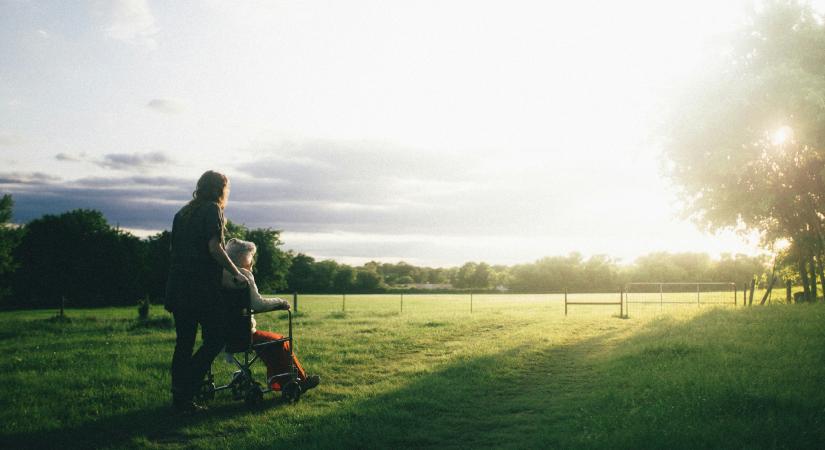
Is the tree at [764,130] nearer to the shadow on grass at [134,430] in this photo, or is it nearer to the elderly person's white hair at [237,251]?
the elderly person's white hair at [237,251]

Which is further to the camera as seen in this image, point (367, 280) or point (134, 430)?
point (367, 280)

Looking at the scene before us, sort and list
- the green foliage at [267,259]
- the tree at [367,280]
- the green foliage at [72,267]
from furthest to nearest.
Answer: the tree at [367,280] → the green foliage at [72,267] → the green foliage at [267,259]

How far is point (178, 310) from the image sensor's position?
21.8 feet

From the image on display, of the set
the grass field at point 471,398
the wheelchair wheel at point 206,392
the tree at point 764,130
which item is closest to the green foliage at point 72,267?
the grass field at point 471,398

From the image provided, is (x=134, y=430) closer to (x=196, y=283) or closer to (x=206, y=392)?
(x=206, y=392)

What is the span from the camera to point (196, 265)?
21.8ft

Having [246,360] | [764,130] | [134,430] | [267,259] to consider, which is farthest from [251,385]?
[267,259]

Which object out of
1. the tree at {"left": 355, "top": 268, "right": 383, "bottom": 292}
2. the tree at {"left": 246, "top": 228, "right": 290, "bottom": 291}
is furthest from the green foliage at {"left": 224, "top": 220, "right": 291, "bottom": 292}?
the tree at {"left": 355, "top": 268, "right": 383, "bottom": 292}

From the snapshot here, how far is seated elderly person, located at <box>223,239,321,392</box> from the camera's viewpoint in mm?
7074

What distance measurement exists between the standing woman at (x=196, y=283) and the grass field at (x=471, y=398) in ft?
1.98

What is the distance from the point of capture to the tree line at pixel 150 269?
54.5 m

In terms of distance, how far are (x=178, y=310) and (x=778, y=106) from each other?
2025 cm

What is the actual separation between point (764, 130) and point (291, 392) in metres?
20.3

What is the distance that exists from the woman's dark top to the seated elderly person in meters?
0.23
